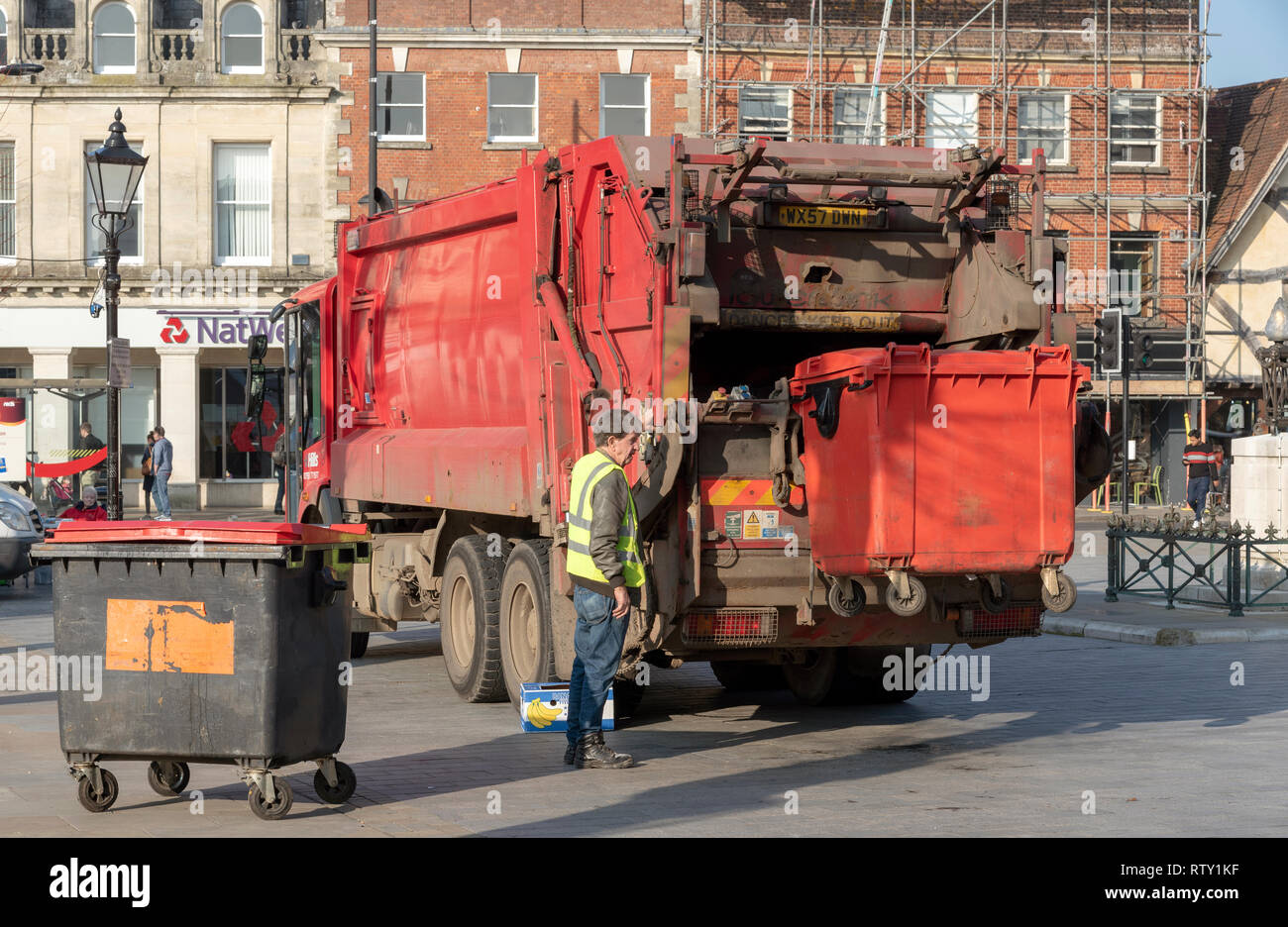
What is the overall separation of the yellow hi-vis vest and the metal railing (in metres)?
8.51

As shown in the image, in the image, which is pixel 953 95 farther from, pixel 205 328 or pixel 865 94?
pixel 205 328

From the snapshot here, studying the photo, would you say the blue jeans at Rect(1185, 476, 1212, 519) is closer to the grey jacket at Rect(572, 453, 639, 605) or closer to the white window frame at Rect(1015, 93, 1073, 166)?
the white window frame at Rect(1015, 93, 1073, 166)

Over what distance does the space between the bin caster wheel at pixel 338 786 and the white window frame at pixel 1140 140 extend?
3004cm

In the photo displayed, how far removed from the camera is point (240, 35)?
34219 mm

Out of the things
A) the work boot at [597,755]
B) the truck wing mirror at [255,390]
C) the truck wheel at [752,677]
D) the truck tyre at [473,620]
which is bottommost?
the truck wheel at [752,677]

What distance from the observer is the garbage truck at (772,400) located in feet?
28.2

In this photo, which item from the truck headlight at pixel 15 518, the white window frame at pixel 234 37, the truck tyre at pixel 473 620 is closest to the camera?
the truck tyre at pixel 473 620

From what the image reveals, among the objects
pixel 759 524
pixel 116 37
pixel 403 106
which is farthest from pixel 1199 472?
pixel 759 524

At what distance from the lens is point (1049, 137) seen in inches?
1377

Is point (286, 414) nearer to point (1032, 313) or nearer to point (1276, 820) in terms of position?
point (1032, 313)

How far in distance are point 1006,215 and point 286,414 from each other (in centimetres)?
748

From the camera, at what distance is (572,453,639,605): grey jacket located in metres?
8.54

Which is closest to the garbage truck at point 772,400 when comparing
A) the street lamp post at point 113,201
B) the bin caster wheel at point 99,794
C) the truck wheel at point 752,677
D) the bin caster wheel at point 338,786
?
the truck wheel at point 752,677

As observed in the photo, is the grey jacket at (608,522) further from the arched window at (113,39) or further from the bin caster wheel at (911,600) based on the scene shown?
the arched window at (113,39)
